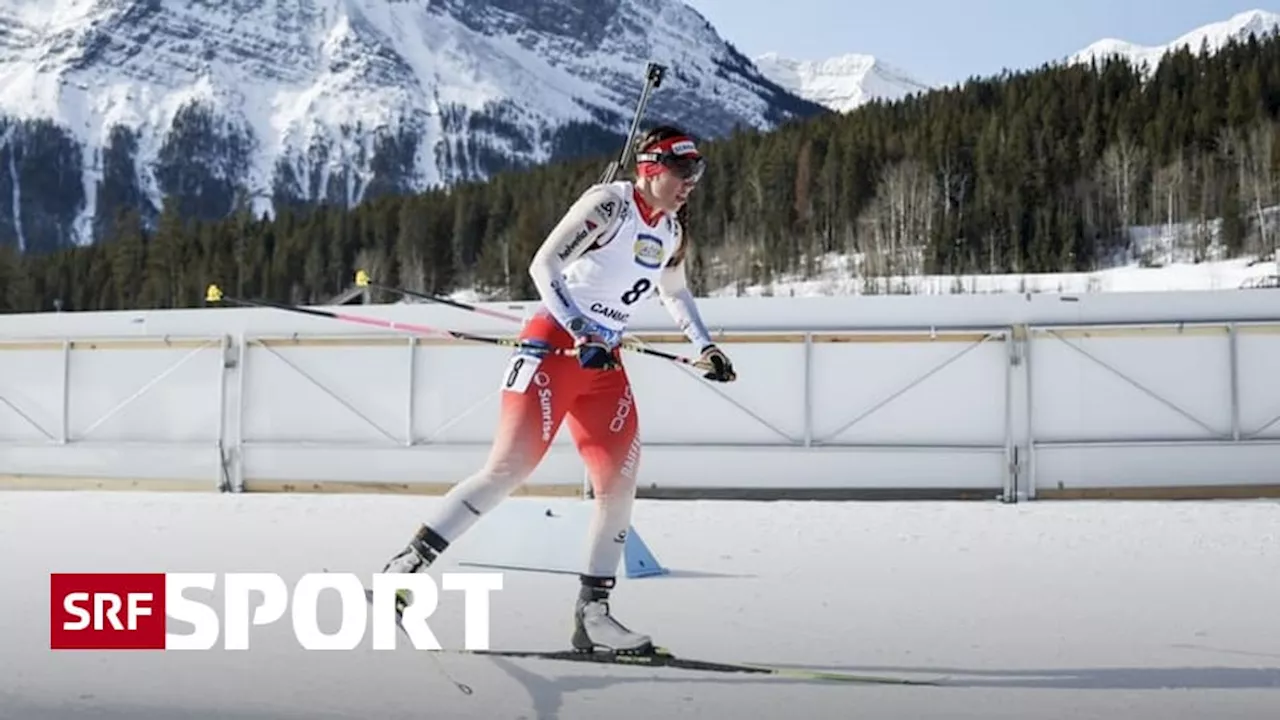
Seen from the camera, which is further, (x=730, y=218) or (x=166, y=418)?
(x=730, y=218)

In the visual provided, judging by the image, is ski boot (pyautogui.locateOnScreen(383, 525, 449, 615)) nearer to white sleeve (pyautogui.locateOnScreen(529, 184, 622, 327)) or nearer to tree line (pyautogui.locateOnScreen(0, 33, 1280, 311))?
white sleeve (pyautogui.locateOnScreen(529, 184, 622, 327))

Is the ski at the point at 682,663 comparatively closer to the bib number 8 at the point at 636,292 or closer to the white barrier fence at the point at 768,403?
the bib number 8 at the point at 636,292

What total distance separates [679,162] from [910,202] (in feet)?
215

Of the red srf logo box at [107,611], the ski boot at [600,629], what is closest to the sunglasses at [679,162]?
the ski boot at [600,629]

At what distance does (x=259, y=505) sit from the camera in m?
10.0

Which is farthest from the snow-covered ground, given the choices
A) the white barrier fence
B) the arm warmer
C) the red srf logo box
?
the white barrier fence

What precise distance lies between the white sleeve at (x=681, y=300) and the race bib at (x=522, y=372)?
60cm

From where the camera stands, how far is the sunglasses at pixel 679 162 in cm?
396

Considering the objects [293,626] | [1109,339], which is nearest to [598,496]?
[293,626]

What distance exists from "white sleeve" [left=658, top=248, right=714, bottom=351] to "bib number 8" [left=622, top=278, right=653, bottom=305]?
6.3 inches

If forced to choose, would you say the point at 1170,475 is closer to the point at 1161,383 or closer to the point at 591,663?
the point at 1161,383

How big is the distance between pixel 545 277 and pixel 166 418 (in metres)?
9.40

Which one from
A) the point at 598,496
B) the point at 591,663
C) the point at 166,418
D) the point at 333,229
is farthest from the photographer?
the point at 333,229

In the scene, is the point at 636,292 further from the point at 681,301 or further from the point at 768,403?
the point at 768,403
